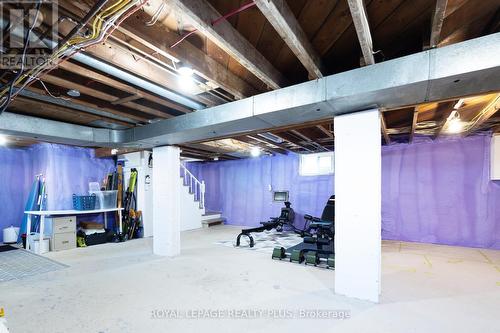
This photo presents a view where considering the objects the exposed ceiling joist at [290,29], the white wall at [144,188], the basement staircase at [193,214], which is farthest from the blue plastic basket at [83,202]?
the exposed ceiling joist at [290,29]

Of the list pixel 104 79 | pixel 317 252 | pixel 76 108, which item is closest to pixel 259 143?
pixel 317 252

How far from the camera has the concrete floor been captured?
7.30 feet

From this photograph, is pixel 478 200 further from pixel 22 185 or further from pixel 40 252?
pixel 22 185

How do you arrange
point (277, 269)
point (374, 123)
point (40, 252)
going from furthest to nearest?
point (40, 252)
point (277, 269)
point (374, 123)

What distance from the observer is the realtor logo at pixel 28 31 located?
4.97 feet

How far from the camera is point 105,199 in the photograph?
5.65m

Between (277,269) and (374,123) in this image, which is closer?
(374,123)

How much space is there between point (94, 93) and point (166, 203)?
7.55 ft

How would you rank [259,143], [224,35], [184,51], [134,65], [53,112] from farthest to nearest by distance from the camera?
[259,143], [53,112], [134,65], [184,51], [224,35]

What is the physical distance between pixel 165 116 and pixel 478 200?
19.7 feet

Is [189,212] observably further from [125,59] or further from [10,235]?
[125,59]

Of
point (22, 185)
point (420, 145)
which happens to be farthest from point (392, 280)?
point (22, 185)

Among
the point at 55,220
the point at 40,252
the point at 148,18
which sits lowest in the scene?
the point at 40,252

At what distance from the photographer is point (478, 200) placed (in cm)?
501
